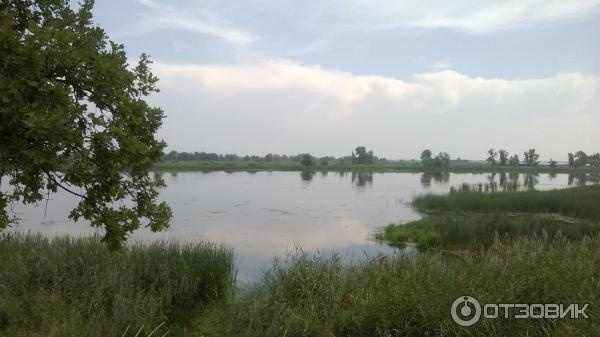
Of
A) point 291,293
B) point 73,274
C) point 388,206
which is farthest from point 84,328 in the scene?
point 388,206

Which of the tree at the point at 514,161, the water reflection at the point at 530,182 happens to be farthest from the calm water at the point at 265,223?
the tree at the point at 514,161

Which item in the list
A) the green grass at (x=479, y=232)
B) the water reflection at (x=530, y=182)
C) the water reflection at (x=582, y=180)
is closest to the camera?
the green grass at (x=479, y=232)

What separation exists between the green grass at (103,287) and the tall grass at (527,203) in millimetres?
19157

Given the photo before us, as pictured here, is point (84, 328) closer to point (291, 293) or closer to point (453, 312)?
point (291, 293)

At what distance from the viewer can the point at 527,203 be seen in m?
23.8

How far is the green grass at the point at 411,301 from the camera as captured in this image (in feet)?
16.3

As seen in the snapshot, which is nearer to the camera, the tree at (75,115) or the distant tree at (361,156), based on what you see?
the tree at (75,115)

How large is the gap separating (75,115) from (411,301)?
14.7 feet

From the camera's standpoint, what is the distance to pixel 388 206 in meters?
31.7

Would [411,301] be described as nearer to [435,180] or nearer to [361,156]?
[435,180]

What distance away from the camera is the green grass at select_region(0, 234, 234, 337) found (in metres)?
5.96

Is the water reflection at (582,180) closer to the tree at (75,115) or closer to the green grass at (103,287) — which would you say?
the green grass at (103,287)

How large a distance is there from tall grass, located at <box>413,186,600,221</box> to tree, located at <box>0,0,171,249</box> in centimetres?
2159

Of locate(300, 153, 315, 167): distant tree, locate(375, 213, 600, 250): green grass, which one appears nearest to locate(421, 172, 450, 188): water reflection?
locate(375, 213, 600, 250): green grass
